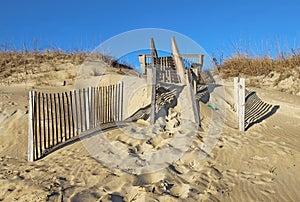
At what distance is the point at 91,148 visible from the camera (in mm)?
6535

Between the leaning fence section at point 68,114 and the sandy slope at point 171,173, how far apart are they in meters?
0.44

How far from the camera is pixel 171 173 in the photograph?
17.3ft

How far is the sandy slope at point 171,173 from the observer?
4.54m

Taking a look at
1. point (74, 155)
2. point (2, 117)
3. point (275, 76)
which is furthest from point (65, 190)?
point (275, 76)

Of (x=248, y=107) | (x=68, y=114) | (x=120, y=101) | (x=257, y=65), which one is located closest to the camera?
(x=68, y=114)

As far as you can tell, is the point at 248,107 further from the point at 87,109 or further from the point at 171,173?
the point at 171,173

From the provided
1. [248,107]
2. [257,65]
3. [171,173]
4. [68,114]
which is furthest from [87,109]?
[257,65]

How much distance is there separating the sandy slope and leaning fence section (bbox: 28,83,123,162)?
1.45 feet

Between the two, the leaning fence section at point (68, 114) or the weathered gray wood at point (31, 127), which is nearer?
the weathered gray wood at point (31, 127)

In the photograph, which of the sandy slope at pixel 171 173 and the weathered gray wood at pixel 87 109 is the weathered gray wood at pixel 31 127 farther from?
the weathered gray wood at pixel 87 109

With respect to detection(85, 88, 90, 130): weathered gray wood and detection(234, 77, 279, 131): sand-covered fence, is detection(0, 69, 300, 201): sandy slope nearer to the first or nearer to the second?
detection(234, 77, 279, 131): sand-covered fence

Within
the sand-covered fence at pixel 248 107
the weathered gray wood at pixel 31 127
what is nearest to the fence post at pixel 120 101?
the weathered gray wood at pixel 31 127

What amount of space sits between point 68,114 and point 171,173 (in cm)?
316

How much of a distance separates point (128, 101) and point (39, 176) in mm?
4998
